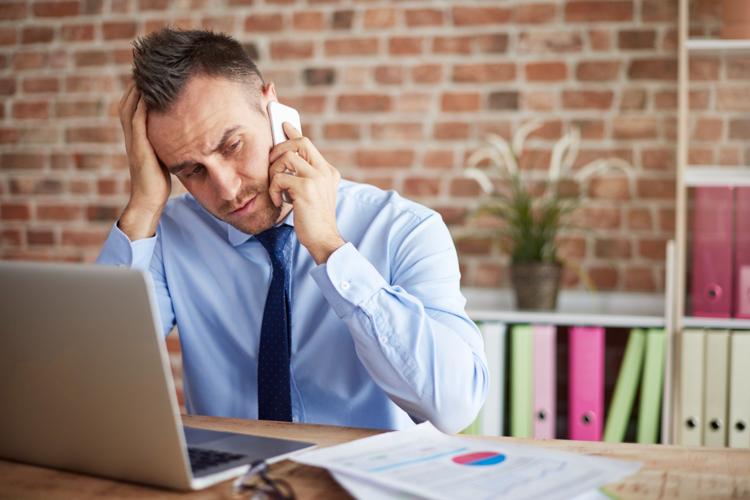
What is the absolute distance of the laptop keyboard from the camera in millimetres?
945

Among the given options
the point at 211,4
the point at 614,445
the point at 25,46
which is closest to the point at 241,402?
the point at 614,445

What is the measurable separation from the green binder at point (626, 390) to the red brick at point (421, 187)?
0.80m

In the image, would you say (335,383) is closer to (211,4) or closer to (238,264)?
(238,264)

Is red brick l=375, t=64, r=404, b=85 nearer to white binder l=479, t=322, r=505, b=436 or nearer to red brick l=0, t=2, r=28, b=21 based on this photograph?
white binder l=479, t=322, r=505, b=436

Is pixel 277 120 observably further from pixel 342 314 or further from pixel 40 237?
pixel 40 237

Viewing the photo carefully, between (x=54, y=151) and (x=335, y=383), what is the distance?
6.56 ft

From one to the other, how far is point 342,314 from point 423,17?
169 centimetres

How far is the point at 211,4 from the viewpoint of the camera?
9.43 feet

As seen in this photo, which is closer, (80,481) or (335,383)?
(80,481)

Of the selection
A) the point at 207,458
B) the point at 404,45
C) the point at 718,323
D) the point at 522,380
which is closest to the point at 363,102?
the point at 404,45

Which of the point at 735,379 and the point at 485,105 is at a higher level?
the point at 485,105

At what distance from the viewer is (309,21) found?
2793mm

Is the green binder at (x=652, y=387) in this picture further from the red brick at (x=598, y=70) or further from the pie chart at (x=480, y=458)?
the pie chart at (x=480, y=458)

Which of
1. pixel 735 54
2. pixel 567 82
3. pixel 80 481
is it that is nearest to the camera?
pixel 80 481
